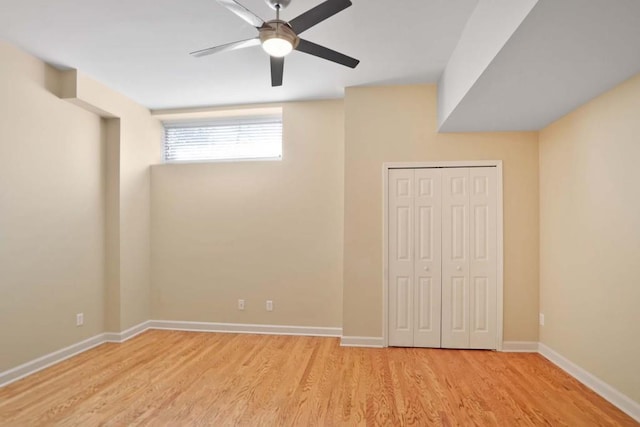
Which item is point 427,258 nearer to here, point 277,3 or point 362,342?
point 362,342

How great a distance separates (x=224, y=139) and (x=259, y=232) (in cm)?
142

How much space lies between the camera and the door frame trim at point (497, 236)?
11.5ft

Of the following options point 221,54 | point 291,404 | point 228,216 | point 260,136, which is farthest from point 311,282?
point 221,54

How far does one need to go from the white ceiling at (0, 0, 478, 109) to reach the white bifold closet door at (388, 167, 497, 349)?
1219 millimetres

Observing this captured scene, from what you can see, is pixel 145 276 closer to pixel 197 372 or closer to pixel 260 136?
pixel 197 372

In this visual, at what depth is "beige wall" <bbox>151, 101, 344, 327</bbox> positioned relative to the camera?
4.09m

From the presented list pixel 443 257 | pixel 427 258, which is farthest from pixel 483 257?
pixel 427 258

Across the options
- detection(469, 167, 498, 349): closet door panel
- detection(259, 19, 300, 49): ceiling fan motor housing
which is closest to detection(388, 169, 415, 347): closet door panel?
detection(469, 167, 498, 349): closet door panel

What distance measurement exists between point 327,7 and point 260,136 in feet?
8.95

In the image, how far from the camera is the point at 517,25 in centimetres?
168

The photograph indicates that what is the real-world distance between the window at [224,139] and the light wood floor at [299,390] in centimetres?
248

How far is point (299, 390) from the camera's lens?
2703mm

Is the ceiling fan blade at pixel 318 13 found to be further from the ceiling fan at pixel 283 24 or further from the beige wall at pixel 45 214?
the beige wall at pixel 45 214

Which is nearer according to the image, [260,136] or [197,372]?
[197,372]
